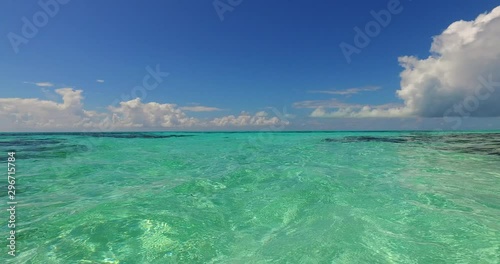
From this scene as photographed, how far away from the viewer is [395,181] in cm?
1148

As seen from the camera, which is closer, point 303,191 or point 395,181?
point 303,191

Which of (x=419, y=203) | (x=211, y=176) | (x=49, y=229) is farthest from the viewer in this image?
(x=211, y=176)

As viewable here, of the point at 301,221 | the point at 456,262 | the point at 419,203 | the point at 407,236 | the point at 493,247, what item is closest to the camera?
the point at 456,262

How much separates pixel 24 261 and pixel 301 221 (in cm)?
586

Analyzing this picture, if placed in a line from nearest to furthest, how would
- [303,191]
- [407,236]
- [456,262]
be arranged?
[456,262]
[407,236]
[303,191]

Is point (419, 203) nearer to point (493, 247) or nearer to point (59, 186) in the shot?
point (493, 247)

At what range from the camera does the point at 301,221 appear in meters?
6.96

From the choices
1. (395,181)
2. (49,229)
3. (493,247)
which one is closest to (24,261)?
(49,229)

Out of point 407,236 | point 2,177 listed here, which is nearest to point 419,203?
point 407,236

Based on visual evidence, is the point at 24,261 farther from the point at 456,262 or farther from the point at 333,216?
the point at 456,262

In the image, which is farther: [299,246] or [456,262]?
[299,246]

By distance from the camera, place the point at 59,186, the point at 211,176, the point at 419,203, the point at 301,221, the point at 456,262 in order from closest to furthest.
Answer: the point at 456,262 < the point at 301,221 < the point at 419,203 < the point at 59,186 < the point at 211,176

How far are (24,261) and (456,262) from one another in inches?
307

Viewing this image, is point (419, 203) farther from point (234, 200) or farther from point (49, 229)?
point (49, 229)
